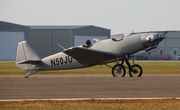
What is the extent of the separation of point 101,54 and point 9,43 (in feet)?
190

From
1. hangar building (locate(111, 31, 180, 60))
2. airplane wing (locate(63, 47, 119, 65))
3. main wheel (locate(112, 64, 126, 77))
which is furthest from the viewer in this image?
hangar building (locate(111, 31, 180, 60))

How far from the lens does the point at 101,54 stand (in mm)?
28047

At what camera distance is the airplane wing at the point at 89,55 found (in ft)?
90.5

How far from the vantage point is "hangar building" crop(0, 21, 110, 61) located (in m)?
84.6

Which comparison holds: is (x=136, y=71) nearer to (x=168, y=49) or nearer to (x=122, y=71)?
(x=122, y=71)

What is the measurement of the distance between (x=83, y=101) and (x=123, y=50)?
1295 cm

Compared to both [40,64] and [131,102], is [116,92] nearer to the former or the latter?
[131,102]

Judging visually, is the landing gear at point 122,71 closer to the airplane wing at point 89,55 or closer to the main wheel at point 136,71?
the main wheel at point 136,71

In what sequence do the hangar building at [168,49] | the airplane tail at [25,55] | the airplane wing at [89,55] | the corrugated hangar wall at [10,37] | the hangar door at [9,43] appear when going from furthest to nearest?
the hangar building at [168,49] → the corrugated hangar wall at [10,37] → the hangar door at [9,43] → the airplane tail at [25,55] → the airplane wing at [89,55]

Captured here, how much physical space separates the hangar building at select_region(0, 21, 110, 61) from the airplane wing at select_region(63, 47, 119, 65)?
5634 centimetres

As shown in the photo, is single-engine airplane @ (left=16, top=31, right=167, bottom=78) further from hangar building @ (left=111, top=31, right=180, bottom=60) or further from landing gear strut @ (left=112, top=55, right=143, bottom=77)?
hangar building @ (left=111, top=31, right=180, bottom=60)

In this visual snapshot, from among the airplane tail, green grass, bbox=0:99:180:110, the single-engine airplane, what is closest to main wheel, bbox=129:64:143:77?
the single-engine airplane

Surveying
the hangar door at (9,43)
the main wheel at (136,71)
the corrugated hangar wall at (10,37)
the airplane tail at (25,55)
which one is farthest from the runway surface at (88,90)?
the corrugated hangar wall at (10,37)

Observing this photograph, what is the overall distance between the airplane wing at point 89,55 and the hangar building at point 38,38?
56340 millimetres
